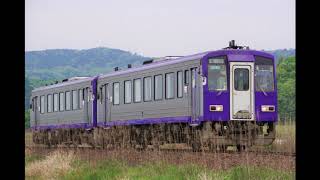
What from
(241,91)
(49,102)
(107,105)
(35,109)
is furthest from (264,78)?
(35,109)

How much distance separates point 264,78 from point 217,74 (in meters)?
1.50

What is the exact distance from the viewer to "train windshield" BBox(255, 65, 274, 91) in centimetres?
2014

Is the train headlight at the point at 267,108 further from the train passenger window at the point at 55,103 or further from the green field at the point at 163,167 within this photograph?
the train passenger window at the point at 55,103

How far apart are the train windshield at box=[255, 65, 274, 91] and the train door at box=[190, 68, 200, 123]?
1.70 meters

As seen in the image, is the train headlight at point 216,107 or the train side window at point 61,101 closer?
the train headlight at point 216,107

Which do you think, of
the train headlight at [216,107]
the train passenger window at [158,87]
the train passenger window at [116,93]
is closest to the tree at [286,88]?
the train passenger window at [116,93]

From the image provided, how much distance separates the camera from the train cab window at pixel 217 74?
19484 millimetres

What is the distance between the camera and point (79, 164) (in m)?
15.5

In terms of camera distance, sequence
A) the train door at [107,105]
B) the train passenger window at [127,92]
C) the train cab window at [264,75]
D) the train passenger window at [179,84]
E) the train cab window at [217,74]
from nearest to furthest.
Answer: the train cab window at [217,74] → the train cab window at [264,75] → the train passenger window at [179,84] → the train passenger window at [127,92] → the train door at [107,105]
